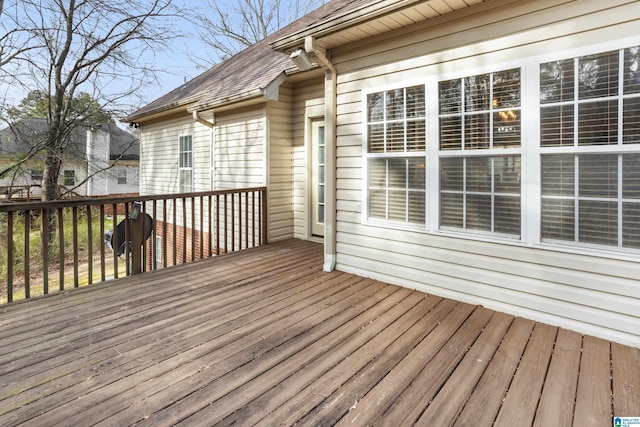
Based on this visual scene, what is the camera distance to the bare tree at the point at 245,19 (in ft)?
49.6

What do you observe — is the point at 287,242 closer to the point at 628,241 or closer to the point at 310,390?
the point at 310,390

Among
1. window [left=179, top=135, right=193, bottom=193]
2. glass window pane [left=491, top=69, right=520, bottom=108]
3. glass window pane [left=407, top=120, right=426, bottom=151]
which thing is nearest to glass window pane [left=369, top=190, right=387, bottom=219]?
glass window pane [left=407, top=120, right=426, bottom=151]

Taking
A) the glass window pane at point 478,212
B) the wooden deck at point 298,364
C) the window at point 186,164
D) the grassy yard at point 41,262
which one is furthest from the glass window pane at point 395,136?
the grassy yard at point 41,262

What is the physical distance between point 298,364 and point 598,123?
2.78m

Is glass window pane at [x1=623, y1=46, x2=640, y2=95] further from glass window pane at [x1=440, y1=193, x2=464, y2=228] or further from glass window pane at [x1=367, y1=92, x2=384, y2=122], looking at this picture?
glass window pane at [x1=367, y1=92, x2=384, y2=122]

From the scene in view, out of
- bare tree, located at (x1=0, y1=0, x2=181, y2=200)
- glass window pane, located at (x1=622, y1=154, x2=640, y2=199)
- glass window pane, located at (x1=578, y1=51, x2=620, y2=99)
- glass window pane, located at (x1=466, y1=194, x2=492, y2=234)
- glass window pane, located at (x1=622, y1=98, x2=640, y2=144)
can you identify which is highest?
bare tree, located at (x1=0, y1=0, x2=181, y2=200)

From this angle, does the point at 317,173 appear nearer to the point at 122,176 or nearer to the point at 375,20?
the point at 375,20

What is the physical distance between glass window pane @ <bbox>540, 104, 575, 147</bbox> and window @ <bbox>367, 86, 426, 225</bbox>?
1032 millimetres

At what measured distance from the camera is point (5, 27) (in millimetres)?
8914

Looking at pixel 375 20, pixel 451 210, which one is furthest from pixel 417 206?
pixel 375 20

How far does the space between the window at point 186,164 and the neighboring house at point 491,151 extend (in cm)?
513

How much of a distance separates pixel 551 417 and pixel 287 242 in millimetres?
4645

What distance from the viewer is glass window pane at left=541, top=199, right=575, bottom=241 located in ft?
8.90

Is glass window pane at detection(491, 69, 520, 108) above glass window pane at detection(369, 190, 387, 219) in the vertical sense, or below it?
above
